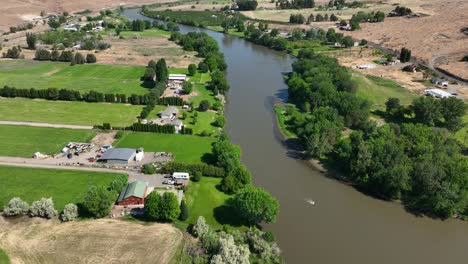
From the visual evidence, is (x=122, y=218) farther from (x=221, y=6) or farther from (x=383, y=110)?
(x=221, y=6)

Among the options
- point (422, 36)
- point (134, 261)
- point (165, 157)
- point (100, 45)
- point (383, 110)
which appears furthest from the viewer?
point (422, 36)

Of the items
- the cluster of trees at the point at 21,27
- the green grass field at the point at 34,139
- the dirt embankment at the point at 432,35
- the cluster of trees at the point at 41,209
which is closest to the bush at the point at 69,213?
the cluster of trees at the point at 41,209

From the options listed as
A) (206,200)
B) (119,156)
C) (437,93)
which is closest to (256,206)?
(206,200)

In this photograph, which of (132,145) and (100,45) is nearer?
(132,145)

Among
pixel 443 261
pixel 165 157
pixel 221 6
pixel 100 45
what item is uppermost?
pixel 221 6

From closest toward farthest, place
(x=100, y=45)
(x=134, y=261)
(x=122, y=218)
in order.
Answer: (x=134, y=261)
(x=122, y=218)
(x=100, y=45)

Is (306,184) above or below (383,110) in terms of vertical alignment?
below

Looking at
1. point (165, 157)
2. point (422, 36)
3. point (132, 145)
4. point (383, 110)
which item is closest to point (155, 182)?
point (165, 157)
